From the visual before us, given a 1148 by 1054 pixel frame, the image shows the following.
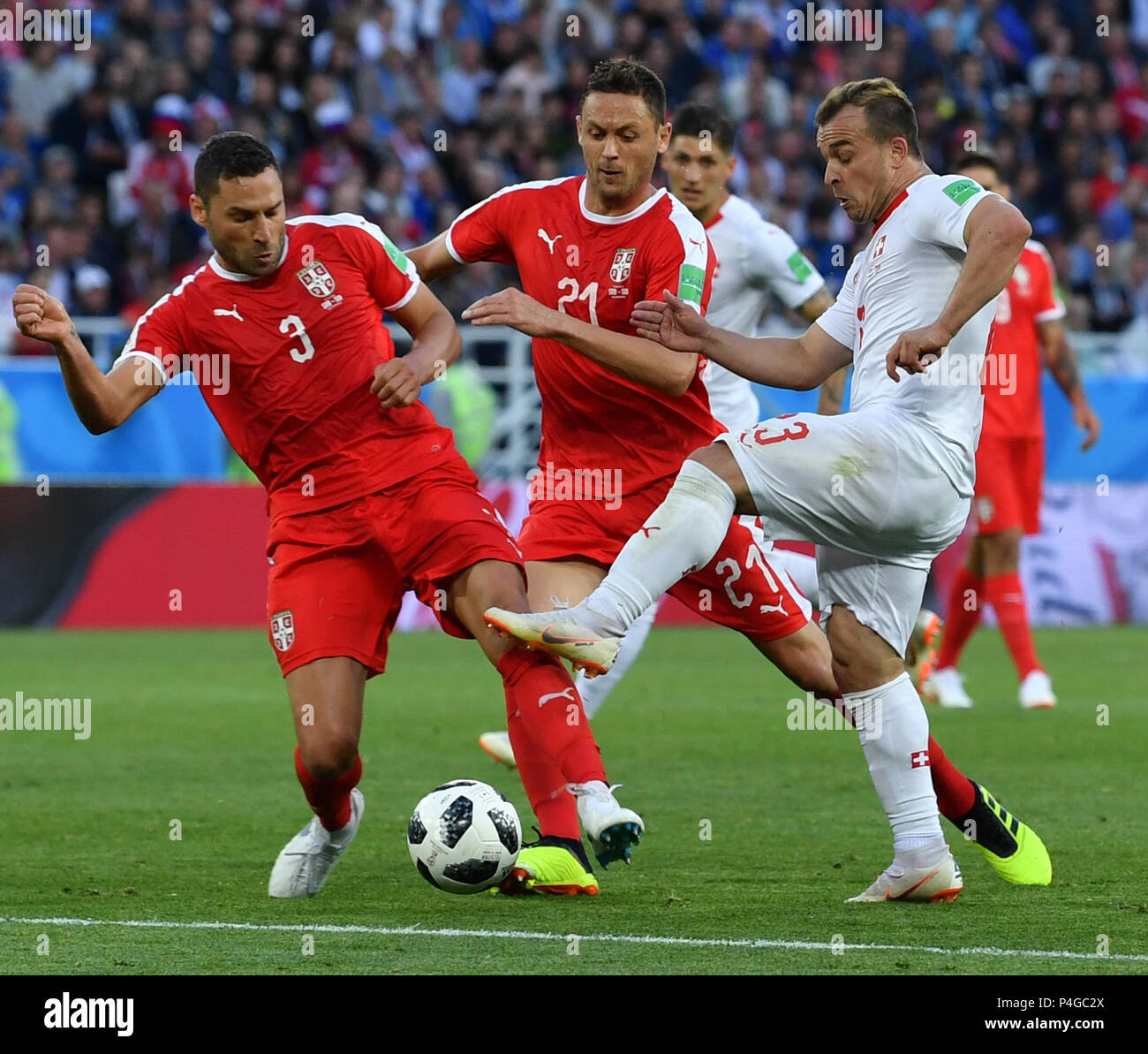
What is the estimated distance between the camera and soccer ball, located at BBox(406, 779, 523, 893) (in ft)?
17.8

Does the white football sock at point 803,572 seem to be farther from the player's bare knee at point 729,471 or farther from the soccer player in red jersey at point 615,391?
the player's bare knee at point 729,471

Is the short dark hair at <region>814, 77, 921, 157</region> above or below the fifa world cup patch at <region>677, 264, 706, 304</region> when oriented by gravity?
above

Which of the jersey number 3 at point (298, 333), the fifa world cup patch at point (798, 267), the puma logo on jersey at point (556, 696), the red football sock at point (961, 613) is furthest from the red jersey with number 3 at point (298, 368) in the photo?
the red football sock at point (961, 613)

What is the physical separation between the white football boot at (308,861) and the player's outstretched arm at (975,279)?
213cm

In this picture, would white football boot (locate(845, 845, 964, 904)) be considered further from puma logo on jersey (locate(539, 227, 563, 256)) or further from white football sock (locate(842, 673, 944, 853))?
puma logo on jersey (locate(539, 227, 563, 256))

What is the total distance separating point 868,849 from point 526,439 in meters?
9.66

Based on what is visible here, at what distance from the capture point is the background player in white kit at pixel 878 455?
532 centimetres

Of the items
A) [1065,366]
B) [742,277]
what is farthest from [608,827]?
[1065,366]

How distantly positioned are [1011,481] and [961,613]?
76 cm

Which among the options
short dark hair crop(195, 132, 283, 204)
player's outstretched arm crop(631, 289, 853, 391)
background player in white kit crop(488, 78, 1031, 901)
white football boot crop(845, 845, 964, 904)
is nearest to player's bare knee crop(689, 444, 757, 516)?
background player in white kit crop(488, 78, 1031, 901)

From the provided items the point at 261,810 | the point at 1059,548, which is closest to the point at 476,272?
the point at 1059,548

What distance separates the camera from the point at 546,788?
5.76m

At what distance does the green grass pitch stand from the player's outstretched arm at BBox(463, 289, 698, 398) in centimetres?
148

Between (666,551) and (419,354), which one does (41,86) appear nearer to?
(419,354)
